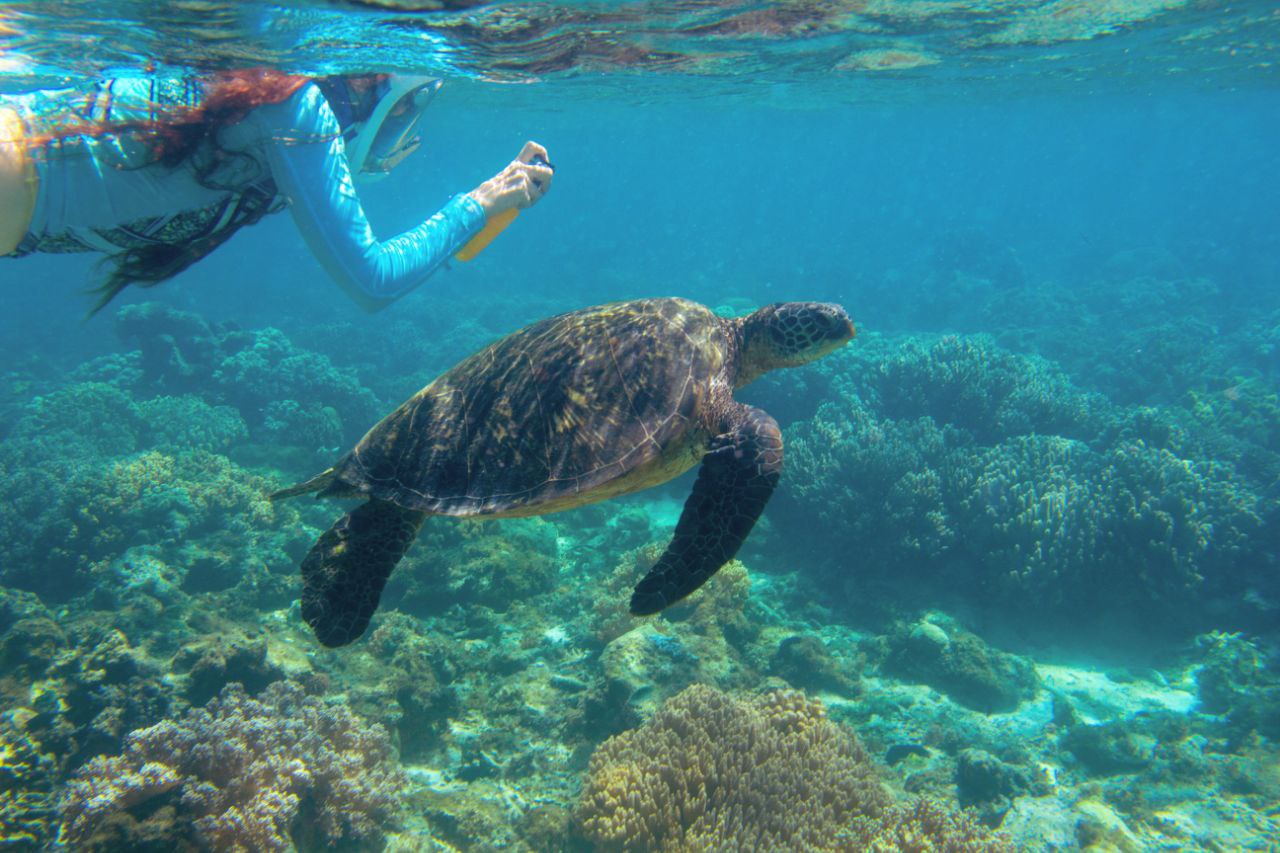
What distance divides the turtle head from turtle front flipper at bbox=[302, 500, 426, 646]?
2650mm

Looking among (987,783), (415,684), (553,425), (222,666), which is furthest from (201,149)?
(987,783)

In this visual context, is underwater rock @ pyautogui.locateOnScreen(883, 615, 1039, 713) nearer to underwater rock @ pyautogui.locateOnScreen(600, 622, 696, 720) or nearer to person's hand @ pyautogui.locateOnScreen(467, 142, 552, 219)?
underwater rock @ pyautogui.locateOnScreen(600, 622, 696, 720)

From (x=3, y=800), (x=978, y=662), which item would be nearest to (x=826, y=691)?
(x=978, y=662)

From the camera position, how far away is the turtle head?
4082 mm

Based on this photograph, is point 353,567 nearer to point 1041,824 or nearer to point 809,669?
point 809,669

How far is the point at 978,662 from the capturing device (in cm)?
676

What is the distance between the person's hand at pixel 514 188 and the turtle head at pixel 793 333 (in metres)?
1.80

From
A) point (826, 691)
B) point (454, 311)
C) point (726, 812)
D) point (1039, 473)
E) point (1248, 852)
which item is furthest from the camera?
point (454, 311)

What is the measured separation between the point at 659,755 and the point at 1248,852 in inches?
207

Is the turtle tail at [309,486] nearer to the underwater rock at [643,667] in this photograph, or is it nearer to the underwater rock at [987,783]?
the underwater rock at [643,667]

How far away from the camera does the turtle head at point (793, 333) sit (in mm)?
4082

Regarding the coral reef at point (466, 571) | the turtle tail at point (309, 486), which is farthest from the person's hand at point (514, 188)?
the coral reef at point (466, 571)

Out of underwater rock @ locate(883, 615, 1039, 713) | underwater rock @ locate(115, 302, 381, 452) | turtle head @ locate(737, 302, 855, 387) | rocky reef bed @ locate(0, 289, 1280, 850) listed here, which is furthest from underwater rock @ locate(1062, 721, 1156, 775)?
underwater rock @ locate(115, 302, 381, 452)

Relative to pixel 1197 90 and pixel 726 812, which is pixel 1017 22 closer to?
pixel 726 812
